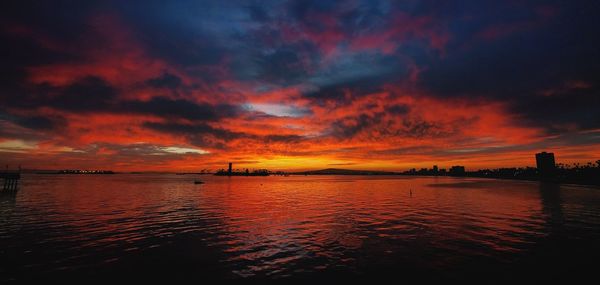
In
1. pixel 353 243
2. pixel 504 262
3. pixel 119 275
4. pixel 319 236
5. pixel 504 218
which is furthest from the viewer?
pixel 504 218

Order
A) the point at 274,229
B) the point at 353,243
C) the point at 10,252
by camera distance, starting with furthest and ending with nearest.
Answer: the point at 274,229 < the point at 353,243 < the point at 10,252

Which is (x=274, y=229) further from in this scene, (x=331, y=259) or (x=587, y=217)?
(x=587, y=217)

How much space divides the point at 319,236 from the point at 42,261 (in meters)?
21.1

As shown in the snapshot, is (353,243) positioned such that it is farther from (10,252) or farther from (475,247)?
(10,252)

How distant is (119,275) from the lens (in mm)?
17359

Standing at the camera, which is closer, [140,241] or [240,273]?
[240,273]

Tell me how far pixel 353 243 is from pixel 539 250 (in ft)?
46.7

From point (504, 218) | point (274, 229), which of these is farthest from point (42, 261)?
point (504, 218)

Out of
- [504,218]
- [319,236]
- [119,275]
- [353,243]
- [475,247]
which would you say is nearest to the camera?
[119,275]

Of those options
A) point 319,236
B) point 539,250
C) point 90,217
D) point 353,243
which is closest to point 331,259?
point 353,243

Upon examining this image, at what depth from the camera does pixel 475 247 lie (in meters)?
23.8

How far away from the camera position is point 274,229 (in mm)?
32062

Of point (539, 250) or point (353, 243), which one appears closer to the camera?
point (539, 250)

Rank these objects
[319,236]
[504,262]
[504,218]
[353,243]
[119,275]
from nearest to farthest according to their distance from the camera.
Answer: [119,275], [504,262], [353,243], [319,236], [504,218]
